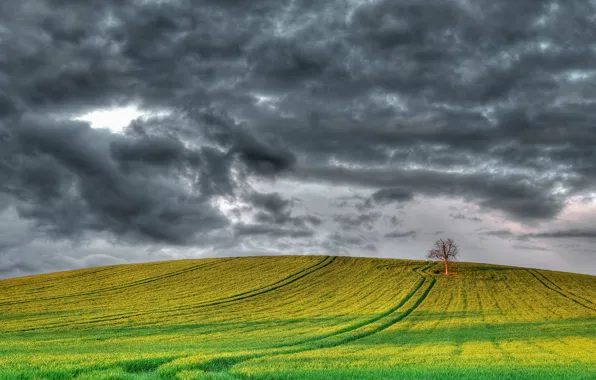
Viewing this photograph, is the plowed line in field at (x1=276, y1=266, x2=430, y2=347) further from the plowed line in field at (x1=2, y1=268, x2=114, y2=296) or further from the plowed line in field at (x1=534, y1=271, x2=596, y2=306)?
the plowed line in field at (x1=2, y1=268, x2=114, y2=296)

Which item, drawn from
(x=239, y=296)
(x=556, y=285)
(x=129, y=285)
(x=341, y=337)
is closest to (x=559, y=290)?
(x=556, y=285)

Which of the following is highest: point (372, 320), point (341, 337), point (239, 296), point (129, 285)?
point (129, 285)

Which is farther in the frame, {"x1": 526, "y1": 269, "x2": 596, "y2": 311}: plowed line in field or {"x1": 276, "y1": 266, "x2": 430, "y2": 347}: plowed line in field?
{"x1": 526, "y1": 269, "x2": 596, "y2": 311}: plowed line in field

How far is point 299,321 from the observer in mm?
47219

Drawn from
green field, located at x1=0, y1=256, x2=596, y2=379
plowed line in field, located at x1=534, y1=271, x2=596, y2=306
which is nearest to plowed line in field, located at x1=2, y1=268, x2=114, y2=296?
green field, located at x1=0, y1=256, x2=596, y2=379

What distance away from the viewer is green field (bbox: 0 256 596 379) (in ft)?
74.8

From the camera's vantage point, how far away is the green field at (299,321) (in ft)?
74.8

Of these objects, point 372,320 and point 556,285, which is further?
point 556,285

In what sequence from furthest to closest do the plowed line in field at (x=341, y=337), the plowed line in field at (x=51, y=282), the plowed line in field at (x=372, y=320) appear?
the plowed line in field at (x=51, y=282), the plowed line in field at (x=372, y=320), the plowed line in field at (x=341, y=337)

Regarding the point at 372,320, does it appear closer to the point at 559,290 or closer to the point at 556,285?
the point at 559,290

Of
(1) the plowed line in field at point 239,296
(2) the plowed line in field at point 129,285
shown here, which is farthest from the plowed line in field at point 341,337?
(2) the plowed line in field at point 129,285

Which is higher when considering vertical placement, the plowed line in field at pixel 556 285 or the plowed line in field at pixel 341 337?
the plowed line in field at pixel 556 285

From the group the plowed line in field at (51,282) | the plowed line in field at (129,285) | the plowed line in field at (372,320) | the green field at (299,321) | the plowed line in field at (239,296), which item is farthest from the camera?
the plowed line in field at (51,282)

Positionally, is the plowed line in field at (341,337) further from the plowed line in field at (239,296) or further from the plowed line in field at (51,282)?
the plowed line in field at (51,282)
